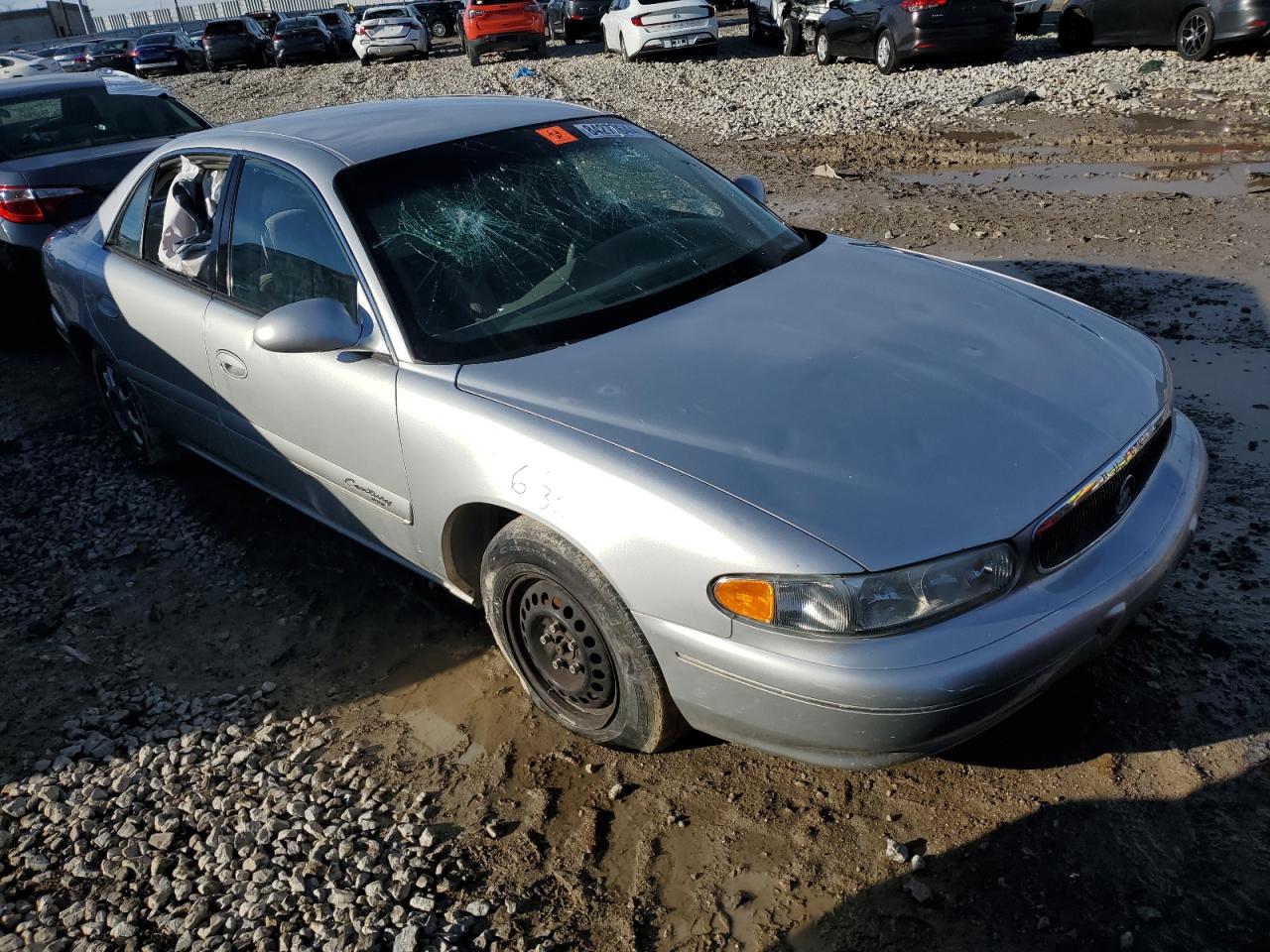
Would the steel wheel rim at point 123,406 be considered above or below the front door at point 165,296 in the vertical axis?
below

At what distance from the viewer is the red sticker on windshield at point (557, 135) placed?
3.68 metres

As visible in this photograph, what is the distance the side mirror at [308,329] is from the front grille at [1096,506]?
2021 millimetres

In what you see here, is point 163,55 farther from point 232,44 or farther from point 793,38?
point 793,38

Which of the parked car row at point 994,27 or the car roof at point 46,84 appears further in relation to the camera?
the parked car row at point 994,27

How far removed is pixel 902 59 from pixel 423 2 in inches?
976

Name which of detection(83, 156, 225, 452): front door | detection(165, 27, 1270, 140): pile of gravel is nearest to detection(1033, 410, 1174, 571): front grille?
detection(83, 156, 225, 452): front door

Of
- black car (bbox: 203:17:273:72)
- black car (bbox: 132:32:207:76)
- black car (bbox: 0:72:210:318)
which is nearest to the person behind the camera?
black car (bbox: 0:72:210:318)

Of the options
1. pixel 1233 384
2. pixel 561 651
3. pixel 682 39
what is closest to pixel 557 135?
pixel 561 651

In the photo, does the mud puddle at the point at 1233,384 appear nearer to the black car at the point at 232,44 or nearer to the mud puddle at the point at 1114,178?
the mud puddle at the point at 1114,178

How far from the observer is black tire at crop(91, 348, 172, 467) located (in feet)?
16.0

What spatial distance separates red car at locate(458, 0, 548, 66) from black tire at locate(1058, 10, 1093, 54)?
11.9 metres

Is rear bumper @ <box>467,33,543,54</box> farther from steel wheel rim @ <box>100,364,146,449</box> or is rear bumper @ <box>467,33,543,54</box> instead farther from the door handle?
the door handle

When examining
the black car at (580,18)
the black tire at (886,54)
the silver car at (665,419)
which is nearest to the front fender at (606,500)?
the silver car at (665,419)

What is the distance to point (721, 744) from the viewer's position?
9.78 ft
